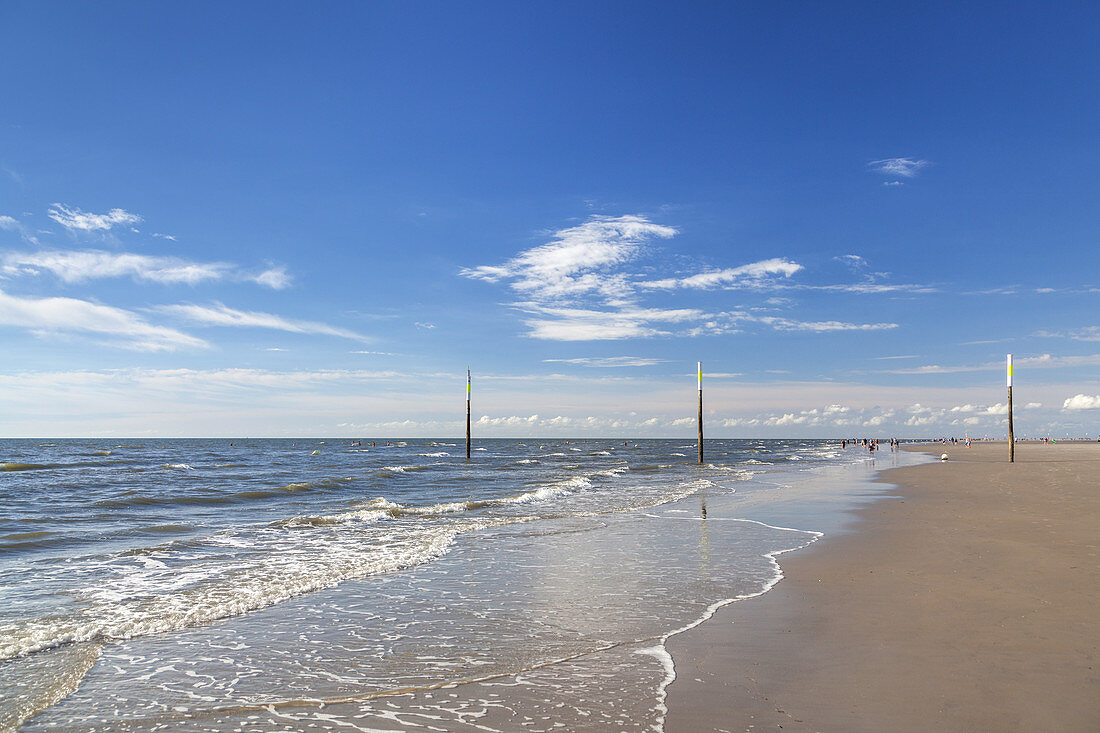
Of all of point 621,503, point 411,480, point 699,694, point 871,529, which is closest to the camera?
point 699,694

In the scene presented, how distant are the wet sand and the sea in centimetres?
45

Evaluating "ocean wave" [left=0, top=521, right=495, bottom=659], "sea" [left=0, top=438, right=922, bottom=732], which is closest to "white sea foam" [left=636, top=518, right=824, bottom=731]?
"sea" [left=0, top=438, right=922, bottom=732]

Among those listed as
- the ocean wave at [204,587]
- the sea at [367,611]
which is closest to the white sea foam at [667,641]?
the sea at [367,611]

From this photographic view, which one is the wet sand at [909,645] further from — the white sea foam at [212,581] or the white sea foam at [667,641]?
the white sea foam at [212,581]

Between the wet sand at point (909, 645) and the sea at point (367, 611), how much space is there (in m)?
0.45

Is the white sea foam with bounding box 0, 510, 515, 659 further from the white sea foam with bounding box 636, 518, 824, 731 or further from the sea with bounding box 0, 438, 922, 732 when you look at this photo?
the white sea foam with bounding box 636, 518, 824, 731

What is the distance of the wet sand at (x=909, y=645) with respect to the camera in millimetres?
4215

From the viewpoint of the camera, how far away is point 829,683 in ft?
15.7

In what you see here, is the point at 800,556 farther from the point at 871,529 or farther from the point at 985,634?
the point at 985,634

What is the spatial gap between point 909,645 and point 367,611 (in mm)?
5710

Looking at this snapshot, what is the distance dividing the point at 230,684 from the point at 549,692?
2.66m

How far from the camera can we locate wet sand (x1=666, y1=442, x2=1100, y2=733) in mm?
4215

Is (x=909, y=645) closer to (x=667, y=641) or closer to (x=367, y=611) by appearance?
(x=667, y=641)

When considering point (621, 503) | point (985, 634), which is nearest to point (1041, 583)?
point (985, 634)
